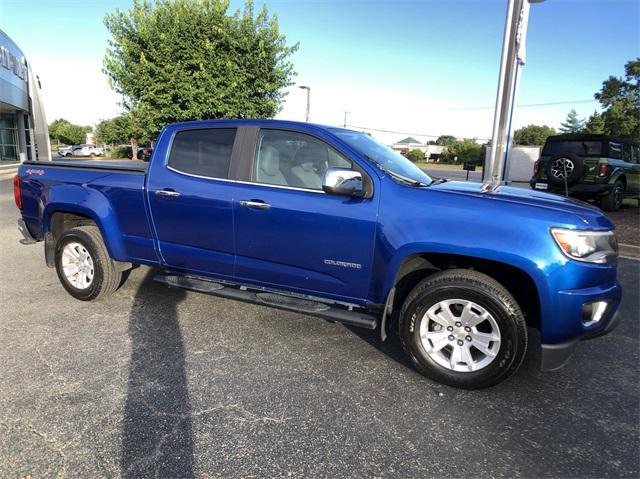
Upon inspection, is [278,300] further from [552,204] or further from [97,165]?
[97,165]

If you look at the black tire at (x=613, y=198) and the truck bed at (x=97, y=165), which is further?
the black tire at (x=613, y=198)

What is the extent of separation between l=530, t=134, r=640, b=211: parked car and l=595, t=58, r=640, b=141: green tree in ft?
99.2

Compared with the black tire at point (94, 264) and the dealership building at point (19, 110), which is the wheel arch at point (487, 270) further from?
the dealership building at point (19, 110)

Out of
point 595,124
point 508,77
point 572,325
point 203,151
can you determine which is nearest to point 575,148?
point 508,77

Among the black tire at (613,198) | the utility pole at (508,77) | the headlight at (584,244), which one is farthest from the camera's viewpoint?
the black tire at (613,198)

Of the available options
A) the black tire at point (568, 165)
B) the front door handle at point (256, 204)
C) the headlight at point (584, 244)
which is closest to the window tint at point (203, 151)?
the front door handle at point (256, 204)

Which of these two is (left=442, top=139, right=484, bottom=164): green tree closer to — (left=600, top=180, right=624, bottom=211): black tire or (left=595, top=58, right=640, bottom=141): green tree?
(left=595, top=58, right=640, bottom=141): green tree

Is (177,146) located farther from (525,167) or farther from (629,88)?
(629,88)

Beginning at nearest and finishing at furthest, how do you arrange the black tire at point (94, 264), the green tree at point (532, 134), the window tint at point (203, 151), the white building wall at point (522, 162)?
the window tint at point (203, 151) → the black tire at point (94, 264) → the white building wall at point (522, 162) → the green tree at point (532, 134)

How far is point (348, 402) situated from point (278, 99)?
660 inches

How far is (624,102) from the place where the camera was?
121 feet

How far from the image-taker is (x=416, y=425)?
2611 mm

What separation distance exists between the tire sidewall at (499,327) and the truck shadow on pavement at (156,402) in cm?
155

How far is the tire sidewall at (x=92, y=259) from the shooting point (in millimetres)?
4305
